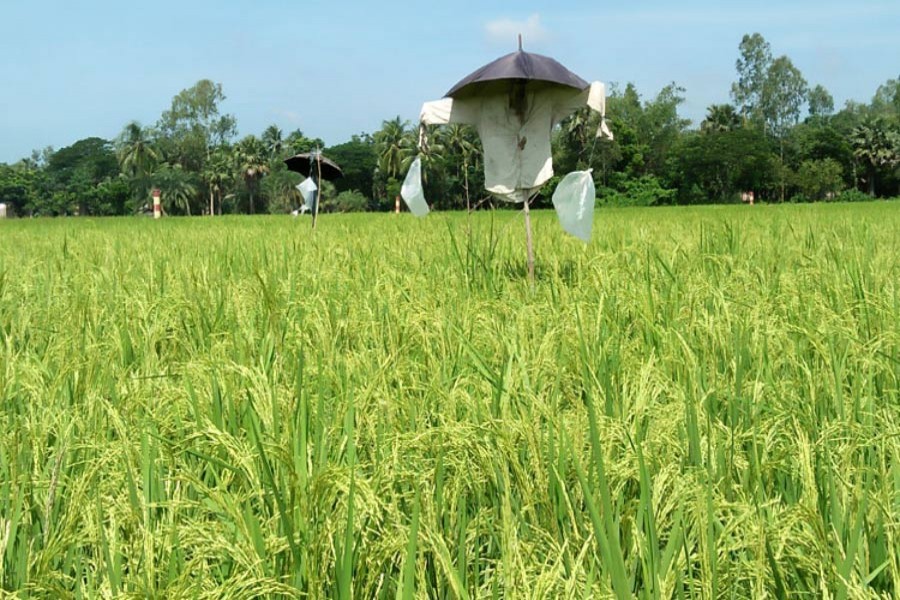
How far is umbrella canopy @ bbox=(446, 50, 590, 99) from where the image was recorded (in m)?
3.75

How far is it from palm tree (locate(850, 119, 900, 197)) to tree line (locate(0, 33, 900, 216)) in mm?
97

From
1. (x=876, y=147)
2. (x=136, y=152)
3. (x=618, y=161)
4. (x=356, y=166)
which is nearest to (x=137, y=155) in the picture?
(x=136, y=152)

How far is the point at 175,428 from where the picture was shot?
147 centimetres

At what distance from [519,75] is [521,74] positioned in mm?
17

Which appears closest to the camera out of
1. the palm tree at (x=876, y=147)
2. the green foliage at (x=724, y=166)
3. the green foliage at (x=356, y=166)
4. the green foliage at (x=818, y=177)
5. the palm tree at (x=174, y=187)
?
the green foliage at (x=724, y=166)

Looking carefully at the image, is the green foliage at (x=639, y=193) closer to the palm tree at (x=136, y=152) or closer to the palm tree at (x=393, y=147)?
the palm tree at (x=393, y=147)

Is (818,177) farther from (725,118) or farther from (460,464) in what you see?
(460,464)

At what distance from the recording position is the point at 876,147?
57.1 m

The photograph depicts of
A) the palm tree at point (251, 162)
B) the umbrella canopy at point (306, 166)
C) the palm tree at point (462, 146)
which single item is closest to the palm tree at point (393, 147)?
the palm tree at point (251, 162)

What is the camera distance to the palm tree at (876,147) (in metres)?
56.9

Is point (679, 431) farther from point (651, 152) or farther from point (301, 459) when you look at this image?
point (651, 152)

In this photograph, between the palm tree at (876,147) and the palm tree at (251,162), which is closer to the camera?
the palm tree at (876,147)

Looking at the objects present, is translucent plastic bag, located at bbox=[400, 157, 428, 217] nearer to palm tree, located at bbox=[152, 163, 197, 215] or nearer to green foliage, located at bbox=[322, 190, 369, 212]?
green foliage, located at bbox=[322, 190, 369, 212]

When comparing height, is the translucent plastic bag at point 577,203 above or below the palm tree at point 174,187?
below
